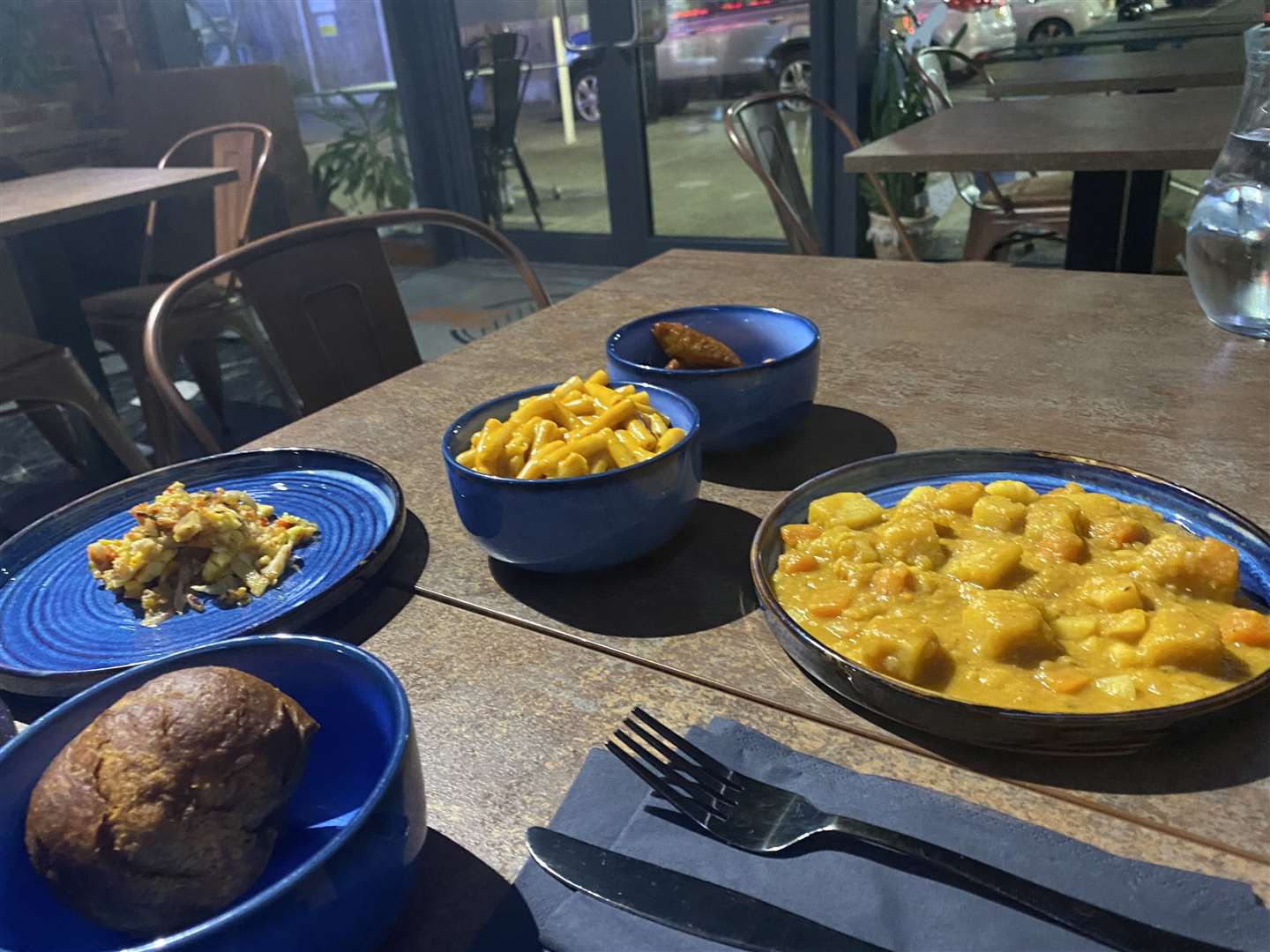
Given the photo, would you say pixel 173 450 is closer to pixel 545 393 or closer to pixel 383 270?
pixel 383 270

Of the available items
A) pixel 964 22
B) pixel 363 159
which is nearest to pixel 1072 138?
pixel 964 22

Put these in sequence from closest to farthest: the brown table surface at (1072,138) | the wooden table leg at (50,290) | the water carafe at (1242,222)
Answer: the water carafe at (1242,222)
the brown table surface at (1072,138)
the wooden table leg at (50,290)

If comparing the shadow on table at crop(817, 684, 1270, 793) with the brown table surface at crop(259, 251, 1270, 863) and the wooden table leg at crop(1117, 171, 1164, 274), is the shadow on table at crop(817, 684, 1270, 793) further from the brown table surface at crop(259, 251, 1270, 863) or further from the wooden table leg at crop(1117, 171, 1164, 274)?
the wooden table leg at crop(1117, 171, 1164, 274)

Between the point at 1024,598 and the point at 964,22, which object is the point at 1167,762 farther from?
the point at 964,22

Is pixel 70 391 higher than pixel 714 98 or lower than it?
lower

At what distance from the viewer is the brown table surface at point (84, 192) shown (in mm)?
2479

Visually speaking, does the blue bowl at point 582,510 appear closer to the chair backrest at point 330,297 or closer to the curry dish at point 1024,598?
the curry dish at point 1024,598

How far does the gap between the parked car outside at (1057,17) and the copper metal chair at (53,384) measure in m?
3.75

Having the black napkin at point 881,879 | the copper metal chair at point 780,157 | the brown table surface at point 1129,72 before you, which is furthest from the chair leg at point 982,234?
the black napkin at point 881,879

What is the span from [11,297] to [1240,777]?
14.9ft

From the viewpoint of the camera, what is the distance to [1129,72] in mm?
3135

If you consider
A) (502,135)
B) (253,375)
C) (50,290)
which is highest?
(502,135)

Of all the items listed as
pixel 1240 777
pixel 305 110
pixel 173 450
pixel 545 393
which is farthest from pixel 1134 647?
pixel 305 110

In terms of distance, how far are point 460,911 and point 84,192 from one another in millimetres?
3039
